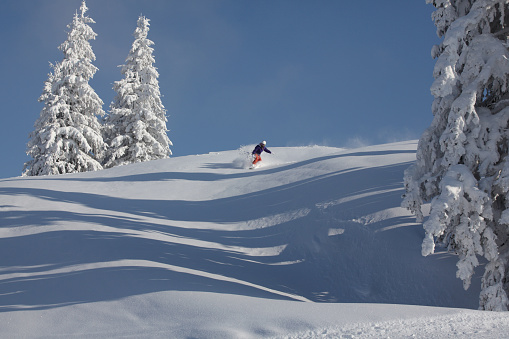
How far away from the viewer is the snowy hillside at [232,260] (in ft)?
19.5

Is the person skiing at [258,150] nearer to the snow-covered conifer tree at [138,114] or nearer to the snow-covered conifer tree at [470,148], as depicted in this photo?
the snow-covered conifer tree at [470,148]

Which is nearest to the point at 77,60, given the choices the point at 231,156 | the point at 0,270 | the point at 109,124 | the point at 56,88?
the point at 56,88

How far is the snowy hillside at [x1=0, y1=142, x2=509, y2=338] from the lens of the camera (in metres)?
5.93

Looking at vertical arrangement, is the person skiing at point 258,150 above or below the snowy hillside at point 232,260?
above

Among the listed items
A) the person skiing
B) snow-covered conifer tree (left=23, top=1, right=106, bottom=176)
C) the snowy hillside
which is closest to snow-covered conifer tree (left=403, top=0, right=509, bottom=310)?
the snowy hillside

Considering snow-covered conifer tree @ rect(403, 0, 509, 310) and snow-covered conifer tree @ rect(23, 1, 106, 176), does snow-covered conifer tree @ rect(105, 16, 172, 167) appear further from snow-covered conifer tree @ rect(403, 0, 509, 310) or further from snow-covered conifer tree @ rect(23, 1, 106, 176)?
snow-covered conifer tree @ rect(403, 0, 509, 310)

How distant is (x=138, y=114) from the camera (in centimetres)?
3206

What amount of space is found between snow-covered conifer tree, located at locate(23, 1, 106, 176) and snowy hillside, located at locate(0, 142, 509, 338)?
11170mm

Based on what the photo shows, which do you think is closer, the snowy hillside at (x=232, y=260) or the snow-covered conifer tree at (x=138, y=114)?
the snowy hillside at (x=232, y=260)

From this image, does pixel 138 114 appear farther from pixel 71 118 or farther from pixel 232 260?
pixel 232 260

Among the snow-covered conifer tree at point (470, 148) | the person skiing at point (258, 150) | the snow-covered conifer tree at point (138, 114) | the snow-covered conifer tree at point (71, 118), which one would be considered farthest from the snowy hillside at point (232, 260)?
the snow-covered conifer tree at point (138, 114)

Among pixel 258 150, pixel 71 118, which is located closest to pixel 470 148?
pixel 258 150

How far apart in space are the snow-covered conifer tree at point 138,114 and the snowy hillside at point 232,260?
14195mm

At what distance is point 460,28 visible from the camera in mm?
8484
